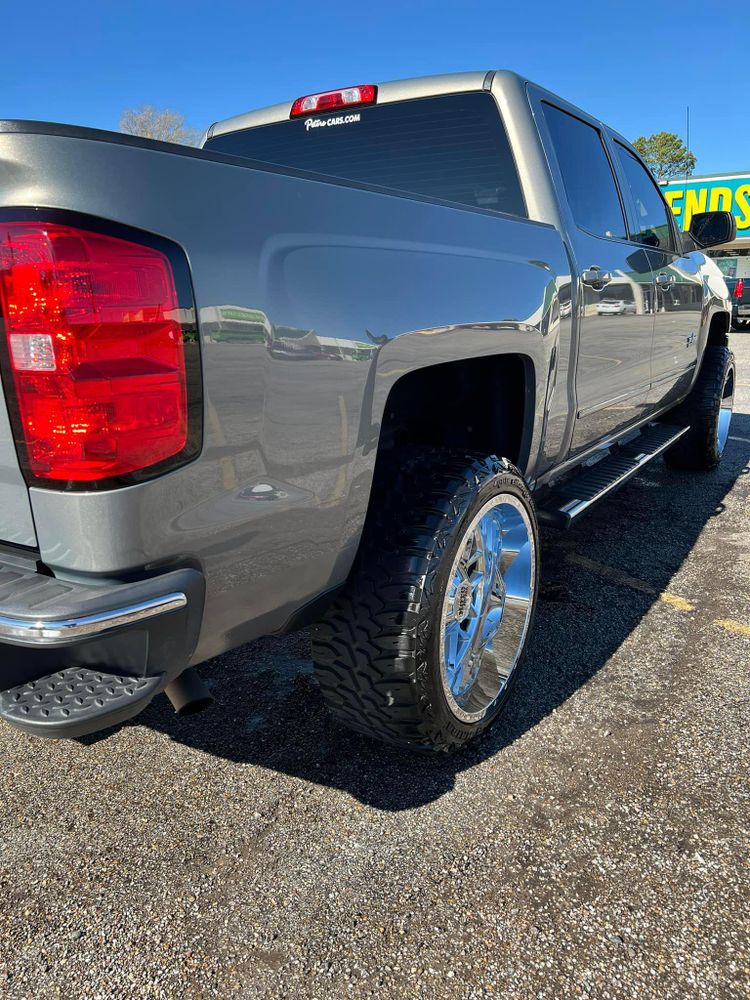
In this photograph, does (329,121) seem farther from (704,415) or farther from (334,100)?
(704,415)

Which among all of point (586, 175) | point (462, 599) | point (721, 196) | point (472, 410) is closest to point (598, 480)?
point (472, 410)

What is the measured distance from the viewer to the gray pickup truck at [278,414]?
50.7 inches

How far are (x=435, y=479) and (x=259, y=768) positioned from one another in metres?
1.00

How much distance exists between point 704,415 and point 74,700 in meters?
4.97

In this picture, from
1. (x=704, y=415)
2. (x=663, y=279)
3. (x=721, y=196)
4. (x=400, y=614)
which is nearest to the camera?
(x=400, y=614)

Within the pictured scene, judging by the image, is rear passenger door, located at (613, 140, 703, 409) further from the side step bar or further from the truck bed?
the truck bed

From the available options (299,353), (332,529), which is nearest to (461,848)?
(332,529)

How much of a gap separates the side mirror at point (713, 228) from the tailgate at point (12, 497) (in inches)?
171

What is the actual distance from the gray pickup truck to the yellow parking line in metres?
0.89

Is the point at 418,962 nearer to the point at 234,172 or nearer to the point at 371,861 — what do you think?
the point at 371,861

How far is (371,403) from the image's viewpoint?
1734mm

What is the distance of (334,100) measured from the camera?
3.17 meters

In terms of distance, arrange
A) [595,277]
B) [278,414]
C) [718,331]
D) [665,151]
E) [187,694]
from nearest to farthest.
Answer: [278,414] → [187,694] → [595,277] → [718,331] → [665,151]

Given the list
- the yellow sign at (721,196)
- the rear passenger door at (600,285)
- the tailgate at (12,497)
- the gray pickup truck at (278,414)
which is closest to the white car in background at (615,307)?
the rear passenger door at (600,285)
